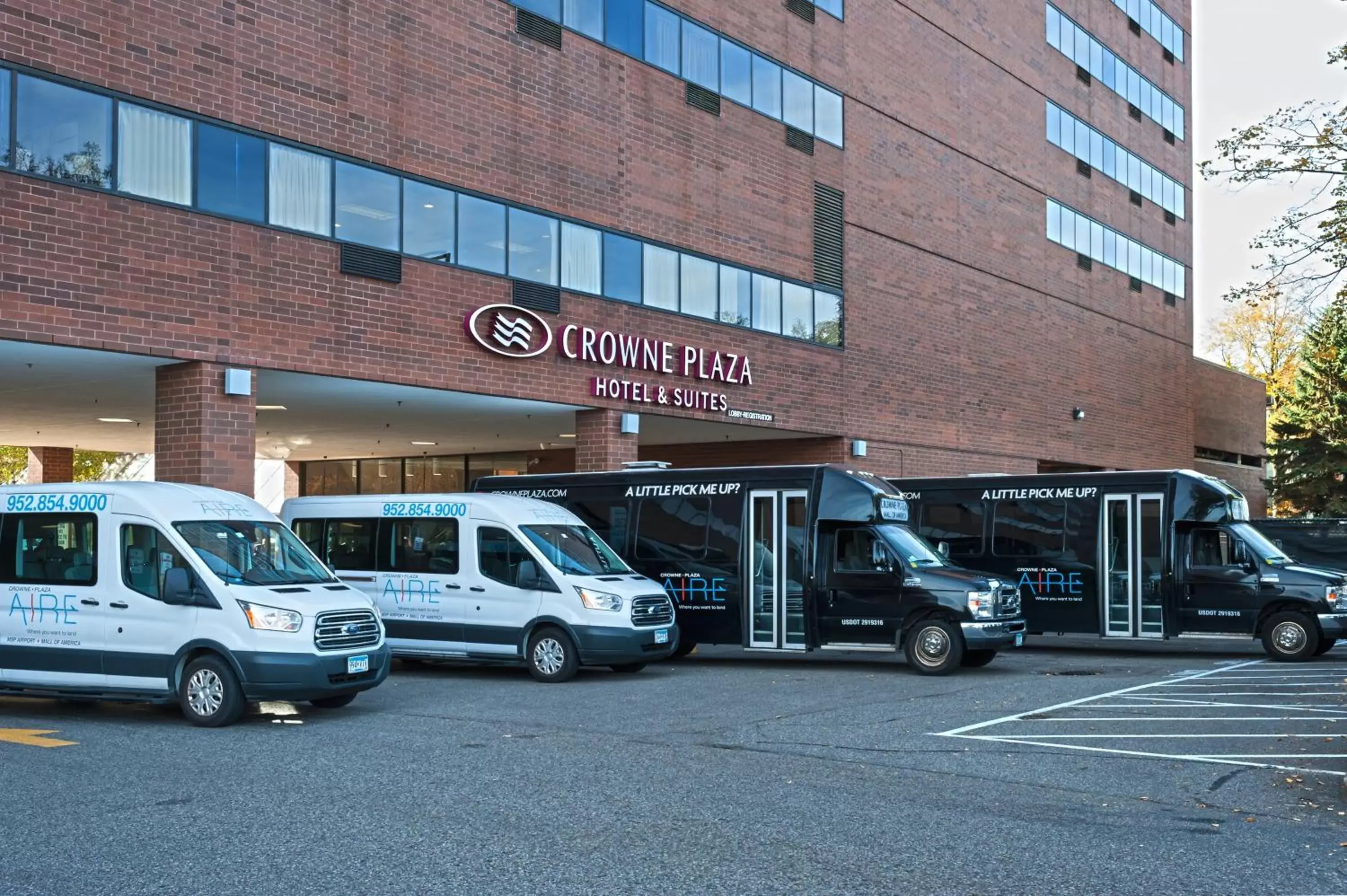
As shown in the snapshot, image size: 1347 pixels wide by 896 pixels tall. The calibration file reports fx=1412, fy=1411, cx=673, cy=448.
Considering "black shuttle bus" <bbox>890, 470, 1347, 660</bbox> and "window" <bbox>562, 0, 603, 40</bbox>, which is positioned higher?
"window" <bbox>562, 0, 603, 40</bbox>

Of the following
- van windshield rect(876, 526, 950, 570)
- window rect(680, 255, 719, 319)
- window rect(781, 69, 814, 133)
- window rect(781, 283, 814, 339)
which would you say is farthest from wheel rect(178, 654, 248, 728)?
window rect(781, 69, 814, 133)

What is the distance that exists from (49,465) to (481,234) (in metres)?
17.4

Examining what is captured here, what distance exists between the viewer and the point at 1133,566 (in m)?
20.3

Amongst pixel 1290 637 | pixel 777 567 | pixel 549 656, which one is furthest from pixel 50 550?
pixel 1290 637

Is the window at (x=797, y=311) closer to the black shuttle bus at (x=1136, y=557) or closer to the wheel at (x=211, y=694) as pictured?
the black shuttle bus at (x=1136, y=557)

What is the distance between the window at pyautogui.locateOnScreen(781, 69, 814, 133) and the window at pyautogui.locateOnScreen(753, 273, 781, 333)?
3.41 m

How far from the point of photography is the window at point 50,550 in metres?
13.1

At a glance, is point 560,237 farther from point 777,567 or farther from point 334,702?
point 334,702

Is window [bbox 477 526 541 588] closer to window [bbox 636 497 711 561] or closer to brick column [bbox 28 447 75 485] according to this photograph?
window [bbox 636 497 711 561]

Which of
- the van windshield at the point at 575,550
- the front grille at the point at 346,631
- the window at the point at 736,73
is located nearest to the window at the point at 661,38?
the window at the point at 736,73

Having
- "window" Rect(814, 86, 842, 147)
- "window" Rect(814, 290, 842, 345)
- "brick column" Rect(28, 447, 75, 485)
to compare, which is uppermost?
"window" Rect(814, 86, 842, 147)

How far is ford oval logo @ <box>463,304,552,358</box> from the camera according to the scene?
70.9ft

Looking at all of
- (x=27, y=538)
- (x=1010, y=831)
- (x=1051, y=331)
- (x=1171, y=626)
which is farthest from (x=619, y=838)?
(x=1051, y=331)


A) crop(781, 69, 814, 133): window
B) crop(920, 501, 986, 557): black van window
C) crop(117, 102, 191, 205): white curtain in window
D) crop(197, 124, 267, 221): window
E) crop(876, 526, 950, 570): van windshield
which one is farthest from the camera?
crop(781, 69, 814, 133): window
